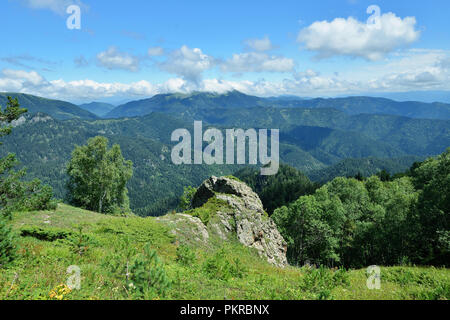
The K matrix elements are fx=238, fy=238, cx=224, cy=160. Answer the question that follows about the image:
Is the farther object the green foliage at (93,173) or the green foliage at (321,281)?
the green foliage at (93,173)

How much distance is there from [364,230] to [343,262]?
29.4 feet

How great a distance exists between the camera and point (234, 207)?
2788cm

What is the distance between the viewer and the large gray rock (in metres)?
24.9

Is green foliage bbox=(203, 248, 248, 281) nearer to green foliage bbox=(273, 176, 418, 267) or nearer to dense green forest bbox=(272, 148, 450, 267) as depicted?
dense green forest bbox=(272, 148, 450, 267)

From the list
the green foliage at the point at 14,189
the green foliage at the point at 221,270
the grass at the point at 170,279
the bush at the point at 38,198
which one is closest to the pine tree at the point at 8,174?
the green foliage at the point at 14,189

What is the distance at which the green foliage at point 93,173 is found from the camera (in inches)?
1486

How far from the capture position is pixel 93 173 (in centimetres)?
3769

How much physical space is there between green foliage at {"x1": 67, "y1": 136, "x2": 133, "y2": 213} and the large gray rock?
16.2 m

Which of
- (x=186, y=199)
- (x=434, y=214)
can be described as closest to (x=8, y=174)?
(x=186, y=199)

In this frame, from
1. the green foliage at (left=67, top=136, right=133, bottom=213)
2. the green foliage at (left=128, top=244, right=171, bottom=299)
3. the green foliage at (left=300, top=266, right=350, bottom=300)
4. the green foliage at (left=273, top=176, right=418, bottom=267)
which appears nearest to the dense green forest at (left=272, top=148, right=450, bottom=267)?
the green foliage at (left=273, top=176, right=418, bottom=267)

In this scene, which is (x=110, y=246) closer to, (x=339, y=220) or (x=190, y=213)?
(x=190, y=213)

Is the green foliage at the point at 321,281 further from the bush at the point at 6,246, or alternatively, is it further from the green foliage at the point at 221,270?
the bush at the point at 6,246

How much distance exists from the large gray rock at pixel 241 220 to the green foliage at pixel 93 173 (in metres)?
16.2
